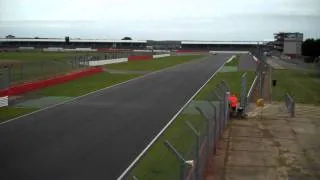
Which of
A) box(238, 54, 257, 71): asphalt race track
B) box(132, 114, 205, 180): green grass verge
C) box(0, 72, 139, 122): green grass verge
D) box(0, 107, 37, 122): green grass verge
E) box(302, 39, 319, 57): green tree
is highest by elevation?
box(302, 39, 319, 57): green tree

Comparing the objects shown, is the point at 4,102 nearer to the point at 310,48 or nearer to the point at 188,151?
the point at 188,151

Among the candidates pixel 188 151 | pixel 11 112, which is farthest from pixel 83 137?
pixel 11 112

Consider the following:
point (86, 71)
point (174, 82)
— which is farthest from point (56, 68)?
point (174, 82)

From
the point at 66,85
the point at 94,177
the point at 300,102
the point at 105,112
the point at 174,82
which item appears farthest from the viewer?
the point at 174,82

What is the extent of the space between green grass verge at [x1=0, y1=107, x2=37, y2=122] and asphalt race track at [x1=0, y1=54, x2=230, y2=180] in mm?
885

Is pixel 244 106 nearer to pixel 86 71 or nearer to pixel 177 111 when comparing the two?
pixel 177 111

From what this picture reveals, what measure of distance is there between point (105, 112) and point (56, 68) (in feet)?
66.1

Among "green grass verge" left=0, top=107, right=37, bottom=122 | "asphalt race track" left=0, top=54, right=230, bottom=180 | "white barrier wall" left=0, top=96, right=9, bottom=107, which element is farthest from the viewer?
"white barrier wall" left=0, top=96, right=9, bottom=107

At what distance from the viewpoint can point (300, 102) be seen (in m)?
28.4

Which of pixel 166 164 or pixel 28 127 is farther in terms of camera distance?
pixel 28 127

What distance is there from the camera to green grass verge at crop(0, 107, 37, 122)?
21.1 m

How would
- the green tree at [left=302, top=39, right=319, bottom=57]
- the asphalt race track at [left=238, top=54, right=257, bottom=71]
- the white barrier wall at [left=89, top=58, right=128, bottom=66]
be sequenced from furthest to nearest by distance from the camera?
the green tree at [left=302, top=39, right=319, bottom=57], the asphalt race track at [left=238, top=54, right=257, bottom=71], the white barrier wall at [left=89, top=58, right=128, bottom=66]

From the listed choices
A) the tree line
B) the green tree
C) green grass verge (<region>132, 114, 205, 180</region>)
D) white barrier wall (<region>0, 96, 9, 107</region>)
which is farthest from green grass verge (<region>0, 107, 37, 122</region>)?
the green tree

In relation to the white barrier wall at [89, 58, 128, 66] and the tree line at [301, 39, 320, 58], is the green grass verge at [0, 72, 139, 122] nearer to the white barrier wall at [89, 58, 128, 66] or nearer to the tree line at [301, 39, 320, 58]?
the white barrier wall at [89, 58, 128, 66]
